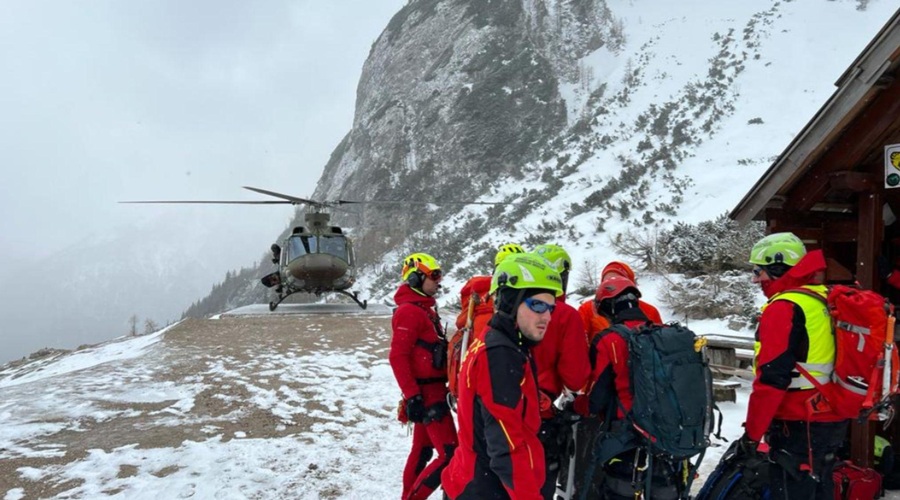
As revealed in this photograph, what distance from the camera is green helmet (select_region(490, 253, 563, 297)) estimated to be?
2.34m

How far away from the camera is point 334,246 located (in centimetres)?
1579

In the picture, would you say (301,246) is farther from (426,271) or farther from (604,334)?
(604,334)

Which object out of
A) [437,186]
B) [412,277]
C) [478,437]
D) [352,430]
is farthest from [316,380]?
[437,186]

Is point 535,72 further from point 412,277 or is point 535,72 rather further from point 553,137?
point 412,277

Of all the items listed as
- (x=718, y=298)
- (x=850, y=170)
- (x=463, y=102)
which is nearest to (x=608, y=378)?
(x=850, y=170)

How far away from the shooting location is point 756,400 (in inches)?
116

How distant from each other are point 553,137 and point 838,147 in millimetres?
34382

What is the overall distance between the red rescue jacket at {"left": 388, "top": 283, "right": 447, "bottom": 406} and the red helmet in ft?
4.18

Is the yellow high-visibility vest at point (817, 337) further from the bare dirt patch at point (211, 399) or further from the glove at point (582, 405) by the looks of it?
the bare dirt patch at point (211, 399)

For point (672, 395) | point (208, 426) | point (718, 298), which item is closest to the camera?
point (672, 395)

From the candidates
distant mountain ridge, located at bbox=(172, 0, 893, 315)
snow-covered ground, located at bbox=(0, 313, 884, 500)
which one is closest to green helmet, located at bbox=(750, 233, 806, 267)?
snow-covered ground, located at bbox=(0, 313, 884, 500)

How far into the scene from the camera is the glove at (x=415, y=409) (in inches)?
143

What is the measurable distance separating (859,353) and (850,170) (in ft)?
7.69

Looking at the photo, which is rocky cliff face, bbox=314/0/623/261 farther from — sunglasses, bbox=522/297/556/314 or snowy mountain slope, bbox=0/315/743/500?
sunglasses, bbox=522/297/556/314
